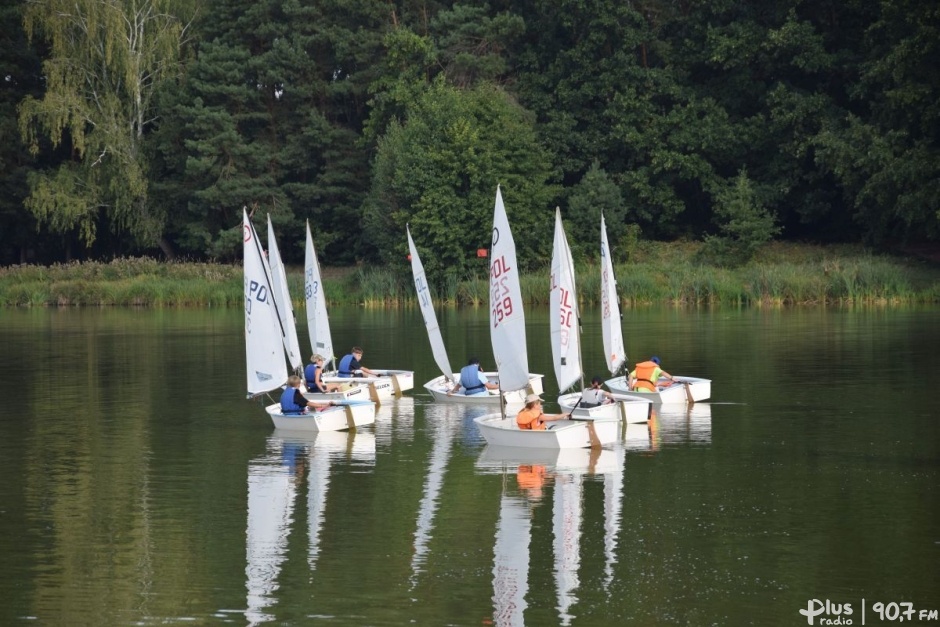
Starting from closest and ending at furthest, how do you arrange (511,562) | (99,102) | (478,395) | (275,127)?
(511,562), (478,395), (99,102), (275,127)

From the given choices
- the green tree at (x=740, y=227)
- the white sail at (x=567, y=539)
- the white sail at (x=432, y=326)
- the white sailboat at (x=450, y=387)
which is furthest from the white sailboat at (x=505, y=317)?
the green tree at (x=740, y=227)

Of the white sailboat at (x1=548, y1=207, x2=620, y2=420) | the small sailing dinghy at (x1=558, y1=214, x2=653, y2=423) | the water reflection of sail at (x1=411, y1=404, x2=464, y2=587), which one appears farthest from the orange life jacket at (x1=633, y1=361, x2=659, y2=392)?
the water reflection of sail at (x1=411, y1=404, x2=464, y2=587)

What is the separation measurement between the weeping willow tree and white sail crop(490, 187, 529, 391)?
57.4 m

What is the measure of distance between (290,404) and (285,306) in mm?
7203

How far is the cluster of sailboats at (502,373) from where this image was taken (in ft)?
85.6

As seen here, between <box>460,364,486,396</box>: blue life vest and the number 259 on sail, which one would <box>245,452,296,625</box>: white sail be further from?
<box>460,364,486,396</box>: blue life vest

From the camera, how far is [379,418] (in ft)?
103

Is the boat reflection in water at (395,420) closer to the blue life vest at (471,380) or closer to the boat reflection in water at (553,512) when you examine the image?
the blue life vest at (471,380)

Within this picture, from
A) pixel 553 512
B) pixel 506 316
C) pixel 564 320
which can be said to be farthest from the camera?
pixel 564 320

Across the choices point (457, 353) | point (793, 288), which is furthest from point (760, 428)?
point (793, 288)

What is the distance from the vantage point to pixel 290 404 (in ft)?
92.7

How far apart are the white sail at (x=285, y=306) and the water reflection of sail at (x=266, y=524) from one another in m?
7.37

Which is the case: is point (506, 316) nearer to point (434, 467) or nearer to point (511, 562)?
point (434, 467)

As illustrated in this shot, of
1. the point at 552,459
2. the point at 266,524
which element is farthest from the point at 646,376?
the point at 266,524
